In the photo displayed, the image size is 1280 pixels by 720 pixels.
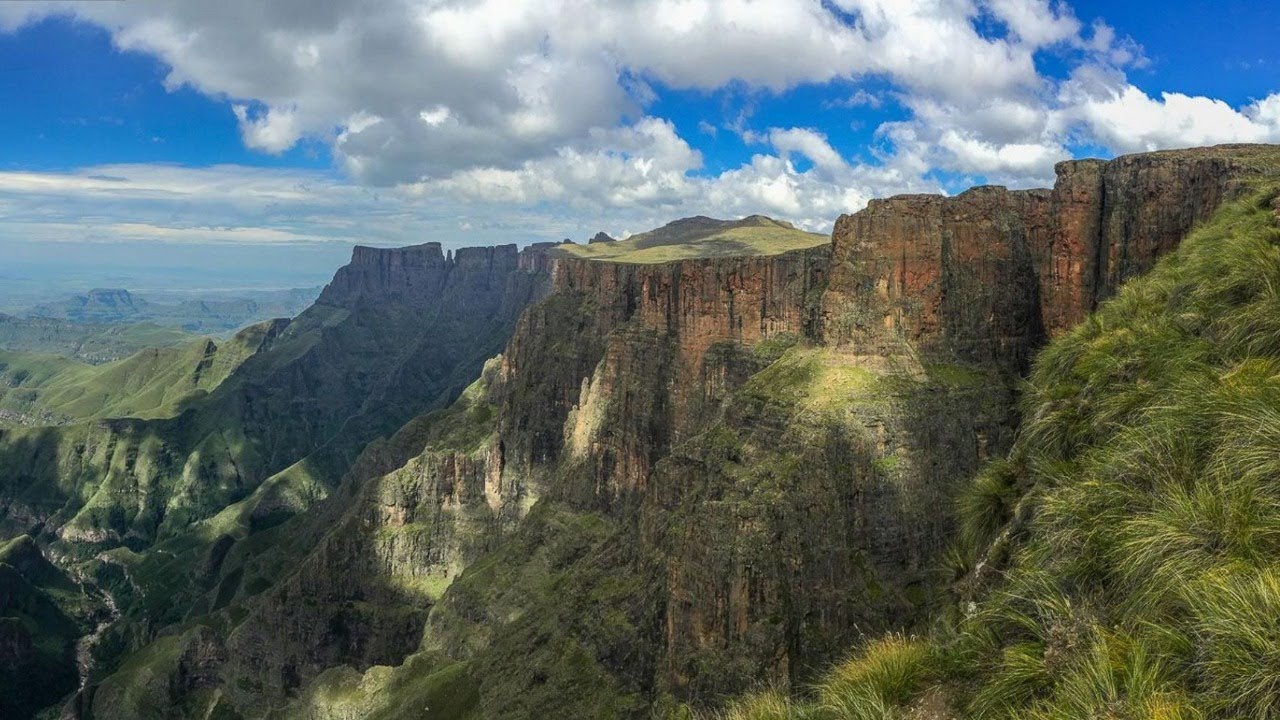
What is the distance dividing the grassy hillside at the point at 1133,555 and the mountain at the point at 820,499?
0.21ft

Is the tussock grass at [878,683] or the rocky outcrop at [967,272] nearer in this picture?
the tussock grass at [878,683]

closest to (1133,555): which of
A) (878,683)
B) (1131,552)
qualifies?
(1131,552)

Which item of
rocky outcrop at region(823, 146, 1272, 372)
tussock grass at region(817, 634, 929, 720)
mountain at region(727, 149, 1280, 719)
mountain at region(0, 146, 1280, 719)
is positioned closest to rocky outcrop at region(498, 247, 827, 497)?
mountain at region(0, 146, 1280, 719)

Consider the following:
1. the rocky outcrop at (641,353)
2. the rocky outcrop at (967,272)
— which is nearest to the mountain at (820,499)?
the rocky outcrop at (967,272)

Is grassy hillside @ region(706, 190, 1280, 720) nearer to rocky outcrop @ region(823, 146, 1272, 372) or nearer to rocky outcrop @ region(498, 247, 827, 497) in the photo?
rocky outcrop @ region(823, 146, 1272, 372)

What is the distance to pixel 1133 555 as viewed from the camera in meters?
10.0

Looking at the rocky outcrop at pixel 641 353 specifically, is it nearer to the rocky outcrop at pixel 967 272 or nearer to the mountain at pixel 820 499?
the mountain at pixel 820 499

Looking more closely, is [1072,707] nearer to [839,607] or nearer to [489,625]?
[839,607]

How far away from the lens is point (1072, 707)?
865 centimetres

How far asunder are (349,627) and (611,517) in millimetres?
38973

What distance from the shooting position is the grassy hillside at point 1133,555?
827 cm

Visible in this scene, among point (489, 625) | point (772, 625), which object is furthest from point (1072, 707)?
point (489, 625)

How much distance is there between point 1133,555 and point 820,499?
3738 centimetres

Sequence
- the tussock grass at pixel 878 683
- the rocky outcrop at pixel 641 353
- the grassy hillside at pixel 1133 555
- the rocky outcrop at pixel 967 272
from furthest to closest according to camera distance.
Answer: the rocky outcrop at pixel 641 353 → the rocky outcrop at pixel 967 272 → the tussock grass at pixel 878 683 → the grassy hillside at pixel 1133 555
